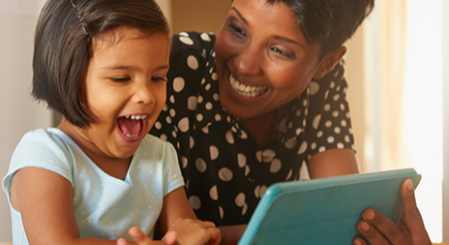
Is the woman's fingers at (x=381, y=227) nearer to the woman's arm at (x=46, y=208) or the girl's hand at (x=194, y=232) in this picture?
the girl's hand at (x=194, y=232)

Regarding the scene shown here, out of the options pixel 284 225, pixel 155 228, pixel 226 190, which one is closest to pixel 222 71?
pixel 226 190

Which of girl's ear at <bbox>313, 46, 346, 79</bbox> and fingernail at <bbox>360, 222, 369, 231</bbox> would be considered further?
girl's ear at <bbox>313, 46, 346, 79</bbox>

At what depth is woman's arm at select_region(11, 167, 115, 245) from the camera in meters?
0.67

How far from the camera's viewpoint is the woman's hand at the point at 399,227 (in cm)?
72

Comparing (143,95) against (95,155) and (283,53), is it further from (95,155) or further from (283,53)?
(283,53)

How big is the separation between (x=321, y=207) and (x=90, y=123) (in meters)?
0.35

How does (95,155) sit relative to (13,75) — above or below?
below

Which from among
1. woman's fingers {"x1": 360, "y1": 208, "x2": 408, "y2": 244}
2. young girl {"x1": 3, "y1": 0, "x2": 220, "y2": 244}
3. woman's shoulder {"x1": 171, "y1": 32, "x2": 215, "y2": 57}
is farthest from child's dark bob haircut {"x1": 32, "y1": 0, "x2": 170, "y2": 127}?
woman's fingers {"x1": 360, "y1": 208, "x2": 408, "y2": 244}

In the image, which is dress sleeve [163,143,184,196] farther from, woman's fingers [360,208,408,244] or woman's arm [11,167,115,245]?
woman's fingers [360,208,408,244]

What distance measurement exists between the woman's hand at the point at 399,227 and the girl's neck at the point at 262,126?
39cm

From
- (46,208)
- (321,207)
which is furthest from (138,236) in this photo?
(321,207)

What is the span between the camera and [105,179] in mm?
772

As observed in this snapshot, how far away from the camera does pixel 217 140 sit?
108 cm

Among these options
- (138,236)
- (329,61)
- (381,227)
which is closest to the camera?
(138,236)
